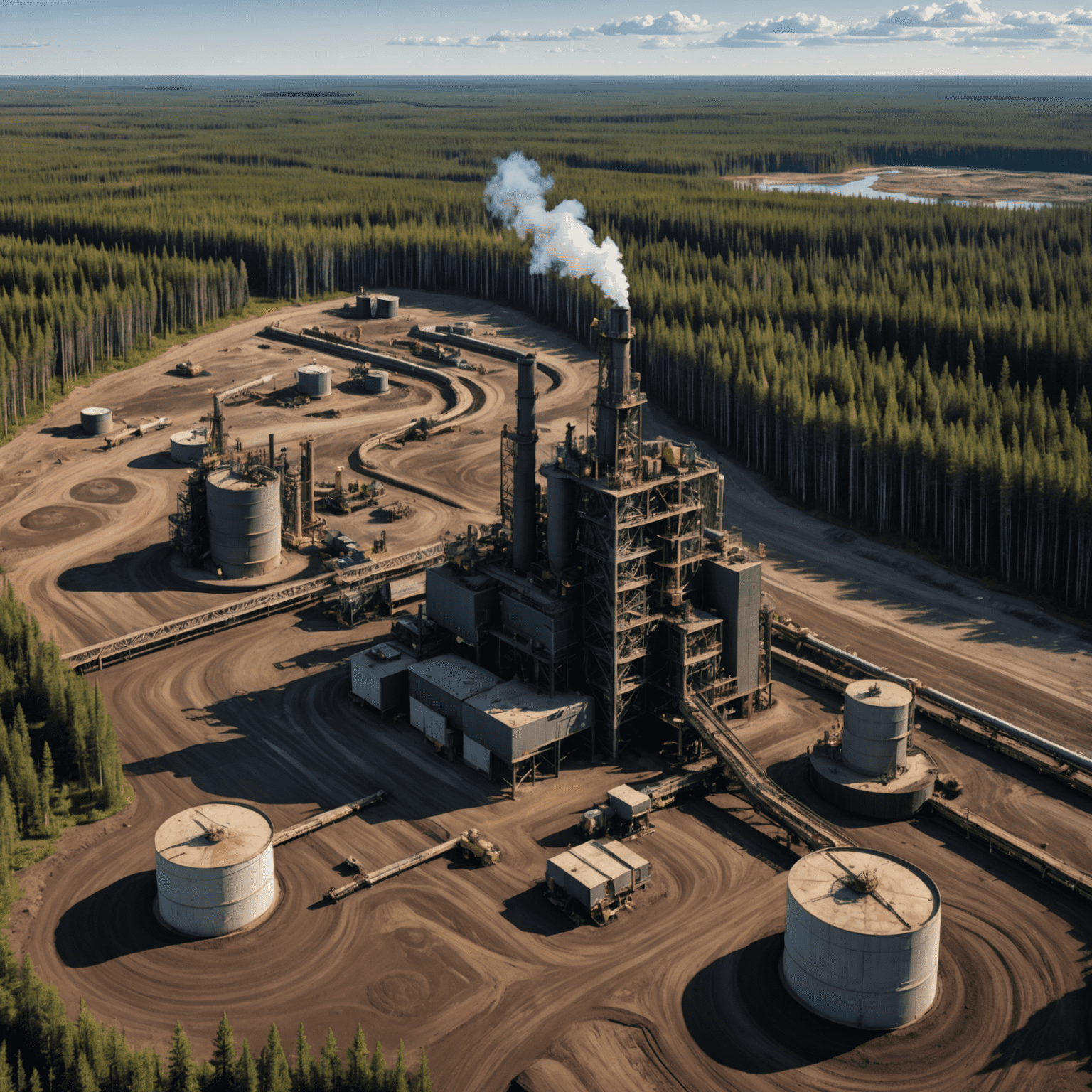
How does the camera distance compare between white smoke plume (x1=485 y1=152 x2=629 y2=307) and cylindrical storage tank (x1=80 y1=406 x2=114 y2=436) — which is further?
cylindrical storage tank (x1=80 y1=406 x2=114 y2=436)

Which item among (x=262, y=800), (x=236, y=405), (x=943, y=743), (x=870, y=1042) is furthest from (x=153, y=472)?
(x=870, y=1042)

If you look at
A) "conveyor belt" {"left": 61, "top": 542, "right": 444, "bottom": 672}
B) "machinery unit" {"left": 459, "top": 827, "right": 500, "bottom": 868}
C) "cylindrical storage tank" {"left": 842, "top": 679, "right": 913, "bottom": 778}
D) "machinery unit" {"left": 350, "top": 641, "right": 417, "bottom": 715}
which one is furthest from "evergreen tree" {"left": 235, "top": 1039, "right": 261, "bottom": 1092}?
"conveyor belt" {"left": 61, "top": 542, "right": 444, "bottom": 672}

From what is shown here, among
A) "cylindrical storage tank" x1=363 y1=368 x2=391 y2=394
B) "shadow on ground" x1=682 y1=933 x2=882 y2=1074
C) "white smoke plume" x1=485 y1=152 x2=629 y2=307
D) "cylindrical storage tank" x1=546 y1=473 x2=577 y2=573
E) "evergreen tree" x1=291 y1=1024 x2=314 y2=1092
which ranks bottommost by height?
"shadow on ground" x1=682 y1=933 x2=882 y2=1074

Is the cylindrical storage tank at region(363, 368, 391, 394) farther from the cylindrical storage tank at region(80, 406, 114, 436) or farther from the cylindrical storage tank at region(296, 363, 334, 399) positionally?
the cylindrical storage tank at region(80, 406, 114, 436)

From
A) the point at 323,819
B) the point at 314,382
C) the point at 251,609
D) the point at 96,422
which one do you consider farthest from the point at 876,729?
the point at 314,382

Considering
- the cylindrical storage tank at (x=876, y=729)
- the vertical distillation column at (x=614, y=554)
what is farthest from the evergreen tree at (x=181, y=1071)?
the cylindrical storage tank at (x=876, y=729)
